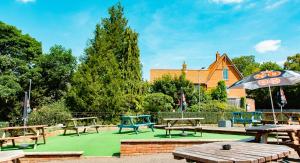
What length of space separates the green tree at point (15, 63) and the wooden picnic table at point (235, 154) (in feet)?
99.9

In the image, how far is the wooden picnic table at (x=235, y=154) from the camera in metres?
3.74

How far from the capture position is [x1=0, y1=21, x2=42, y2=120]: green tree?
31.7 m

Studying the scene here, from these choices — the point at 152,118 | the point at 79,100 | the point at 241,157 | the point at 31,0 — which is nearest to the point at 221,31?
the point at 152,118

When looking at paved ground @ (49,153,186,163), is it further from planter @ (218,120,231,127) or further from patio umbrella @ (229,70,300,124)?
planter @ (218,120,231,127)

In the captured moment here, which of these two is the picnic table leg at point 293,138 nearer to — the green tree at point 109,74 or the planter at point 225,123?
the planter at point 225,123

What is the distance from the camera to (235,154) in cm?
402

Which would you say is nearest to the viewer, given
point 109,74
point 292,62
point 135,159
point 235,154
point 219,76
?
point 235,154

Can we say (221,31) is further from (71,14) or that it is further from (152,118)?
(71,14)

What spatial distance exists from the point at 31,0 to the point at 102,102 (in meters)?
8.94

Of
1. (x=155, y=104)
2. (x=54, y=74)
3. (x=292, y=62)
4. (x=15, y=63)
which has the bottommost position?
(x=155, y=104)

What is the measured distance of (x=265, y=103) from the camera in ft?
161

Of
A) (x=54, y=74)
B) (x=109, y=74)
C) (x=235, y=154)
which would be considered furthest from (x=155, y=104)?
(x=235, y=154)

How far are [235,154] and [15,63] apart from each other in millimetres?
33081

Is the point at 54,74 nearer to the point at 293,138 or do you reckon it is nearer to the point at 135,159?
the point at 135,159
